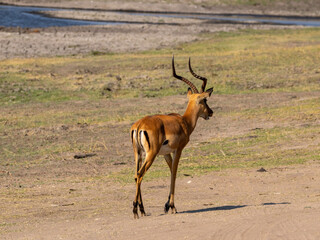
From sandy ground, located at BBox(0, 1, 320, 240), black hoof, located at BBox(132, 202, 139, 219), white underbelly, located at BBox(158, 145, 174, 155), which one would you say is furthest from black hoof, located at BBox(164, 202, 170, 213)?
white underbelly, located at BBox(158, 145, 174, 155)

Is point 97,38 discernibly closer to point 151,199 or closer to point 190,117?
point 151,199

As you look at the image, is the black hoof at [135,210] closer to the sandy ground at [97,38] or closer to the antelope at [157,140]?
the antelope at [157,140]

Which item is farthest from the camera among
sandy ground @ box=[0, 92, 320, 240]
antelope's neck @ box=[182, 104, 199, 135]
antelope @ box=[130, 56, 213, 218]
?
antelope's neck @ box=[182, 104, 199, 135]

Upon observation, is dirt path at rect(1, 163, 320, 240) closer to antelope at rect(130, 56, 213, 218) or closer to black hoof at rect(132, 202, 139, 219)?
black hoof at rect(132, 202, 139, 219)

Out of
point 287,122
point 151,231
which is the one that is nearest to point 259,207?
point 151,231

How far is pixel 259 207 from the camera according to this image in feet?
31.2

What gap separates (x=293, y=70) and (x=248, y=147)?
503 inches

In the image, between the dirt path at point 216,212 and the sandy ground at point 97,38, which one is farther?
the sandy ground at point 97,38

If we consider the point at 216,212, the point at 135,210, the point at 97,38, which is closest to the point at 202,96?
the point at 216,212

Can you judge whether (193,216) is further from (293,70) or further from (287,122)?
(293,70)

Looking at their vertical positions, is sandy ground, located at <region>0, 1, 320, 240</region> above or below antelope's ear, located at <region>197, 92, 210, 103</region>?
below

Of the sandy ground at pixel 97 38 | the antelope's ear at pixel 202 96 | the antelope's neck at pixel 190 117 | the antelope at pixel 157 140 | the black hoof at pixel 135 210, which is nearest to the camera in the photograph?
the antelope at pixel 157 140

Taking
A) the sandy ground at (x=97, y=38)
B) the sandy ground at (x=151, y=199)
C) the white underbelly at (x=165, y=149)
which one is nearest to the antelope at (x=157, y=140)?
the white underbelly at (x=165, y=149)

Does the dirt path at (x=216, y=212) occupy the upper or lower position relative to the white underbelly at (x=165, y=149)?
lower
